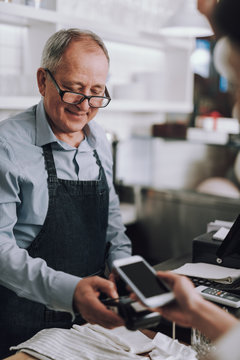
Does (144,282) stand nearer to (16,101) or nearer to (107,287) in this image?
(107,287)

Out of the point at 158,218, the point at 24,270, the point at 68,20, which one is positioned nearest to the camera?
the point at 24,270

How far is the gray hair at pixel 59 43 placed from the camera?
1.71m

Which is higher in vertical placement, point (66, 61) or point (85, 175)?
point (66, 61)

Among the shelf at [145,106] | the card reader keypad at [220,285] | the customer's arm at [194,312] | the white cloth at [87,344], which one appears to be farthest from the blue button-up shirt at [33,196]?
the shelf at [145,106]

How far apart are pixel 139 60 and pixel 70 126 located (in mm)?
2479

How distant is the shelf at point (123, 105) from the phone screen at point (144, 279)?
1696 millimetres

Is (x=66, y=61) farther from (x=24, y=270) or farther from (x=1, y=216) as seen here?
(x=24, y=270)

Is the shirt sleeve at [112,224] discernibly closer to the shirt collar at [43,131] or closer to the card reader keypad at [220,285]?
the shirt collar at [43,131]

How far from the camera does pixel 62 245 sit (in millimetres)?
1787

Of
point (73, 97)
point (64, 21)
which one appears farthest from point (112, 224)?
point (64, 21)

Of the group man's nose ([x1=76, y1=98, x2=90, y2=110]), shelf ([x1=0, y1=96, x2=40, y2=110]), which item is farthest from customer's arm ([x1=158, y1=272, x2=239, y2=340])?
shelf ([x1=0, y1=96, x2=40, y2=110])

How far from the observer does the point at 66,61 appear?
170cm

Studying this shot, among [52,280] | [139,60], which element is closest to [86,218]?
[52,280]

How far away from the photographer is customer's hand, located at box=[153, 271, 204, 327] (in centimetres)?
104
